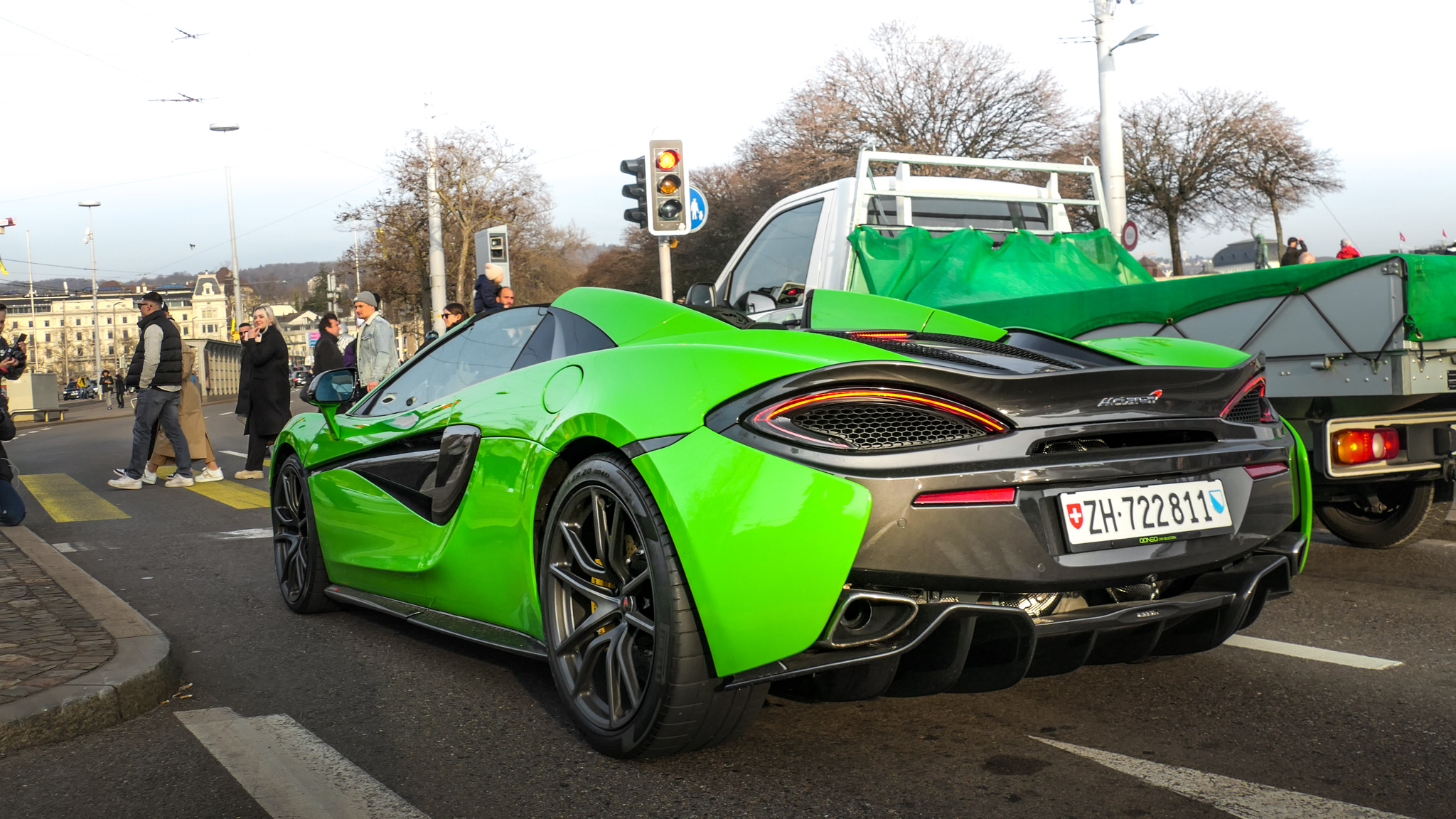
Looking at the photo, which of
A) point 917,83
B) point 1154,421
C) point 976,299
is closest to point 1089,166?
point 976,299

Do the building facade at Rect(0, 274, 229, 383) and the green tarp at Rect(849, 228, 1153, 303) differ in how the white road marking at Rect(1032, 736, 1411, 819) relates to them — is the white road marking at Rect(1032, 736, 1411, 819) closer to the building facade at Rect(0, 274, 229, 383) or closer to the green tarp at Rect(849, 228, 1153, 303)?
the green tarp at Rect(849, 228, 1153, 303)

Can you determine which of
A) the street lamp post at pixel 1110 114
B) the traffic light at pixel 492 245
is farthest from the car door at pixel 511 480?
the street lamp post at pixel 1110 114

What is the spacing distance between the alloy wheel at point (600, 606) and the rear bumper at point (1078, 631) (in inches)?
13.7

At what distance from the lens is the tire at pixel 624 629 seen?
2.83m

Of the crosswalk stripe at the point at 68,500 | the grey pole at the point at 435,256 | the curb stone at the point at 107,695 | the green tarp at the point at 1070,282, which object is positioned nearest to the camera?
the curb stone at the point at 107,695

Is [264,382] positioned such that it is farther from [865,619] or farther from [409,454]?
[865,619]

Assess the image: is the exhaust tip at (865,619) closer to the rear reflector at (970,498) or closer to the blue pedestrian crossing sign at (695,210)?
the rear reflector at (970,498)

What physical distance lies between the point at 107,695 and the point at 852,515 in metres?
2.56

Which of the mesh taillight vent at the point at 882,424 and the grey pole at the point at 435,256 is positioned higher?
the grey pole at the point at 435,256

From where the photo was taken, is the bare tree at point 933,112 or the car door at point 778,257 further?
the bare tree at point 933,112

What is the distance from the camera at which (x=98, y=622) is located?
4.92 metres

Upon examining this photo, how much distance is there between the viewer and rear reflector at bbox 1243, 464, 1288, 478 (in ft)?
10.2

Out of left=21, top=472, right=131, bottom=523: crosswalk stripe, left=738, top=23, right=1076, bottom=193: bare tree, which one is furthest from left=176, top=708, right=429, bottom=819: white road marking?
left=738, top=23, right=1076, bottom=193: bare tree

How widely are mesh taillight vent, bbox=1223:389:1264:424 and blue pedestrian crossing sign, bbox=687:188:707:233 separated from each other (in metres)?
9.16
